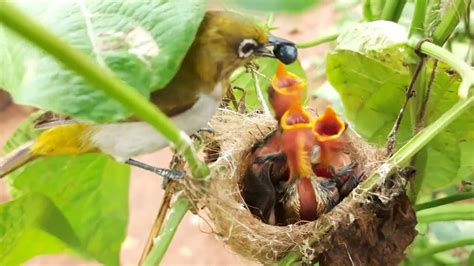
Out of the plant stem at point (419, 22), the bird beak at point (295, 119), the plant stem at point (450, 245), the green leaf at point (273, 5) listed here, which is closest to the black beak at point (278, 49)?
the plant stem at point (419, 22)

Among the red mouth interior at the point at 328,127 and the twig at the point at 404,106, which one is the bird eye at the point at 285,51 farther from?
the red mouth interior at the point at 328,127

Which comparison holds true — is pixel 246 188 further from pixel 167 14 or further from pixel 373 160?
pixel 167 14

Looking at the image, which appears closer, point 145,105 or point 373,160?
point 145,105

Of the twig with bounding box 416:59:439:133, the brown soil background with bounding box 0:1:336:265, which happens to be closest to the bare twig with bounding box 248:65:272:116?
the twig with bounding box 416:59:439:133

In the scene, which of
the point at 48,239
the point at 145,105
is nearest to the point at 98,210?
the point at 48,239

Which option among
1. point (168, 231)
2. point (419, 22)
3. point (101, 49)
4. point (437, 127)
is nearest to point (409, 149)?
point (437, 127)

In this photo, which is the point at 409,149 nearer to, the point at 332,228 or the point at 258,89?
the point at 332,228
